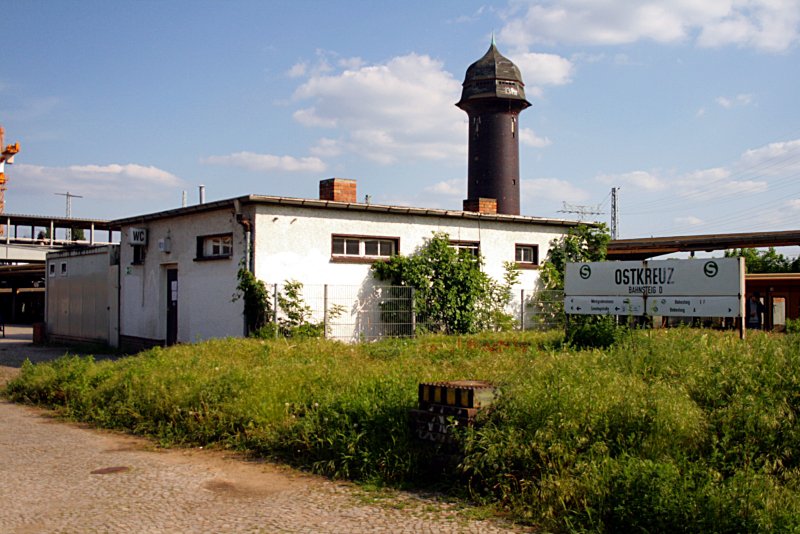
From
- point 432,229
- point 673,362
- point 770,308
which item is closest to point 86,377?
point 673,362

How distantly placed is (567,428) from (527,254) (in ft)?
54.0

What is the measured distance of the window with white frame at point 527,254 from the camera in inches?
853

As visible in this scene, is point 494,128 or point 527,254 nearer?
point 527,254

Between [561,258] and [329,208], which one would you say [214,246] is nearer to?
[329,208]

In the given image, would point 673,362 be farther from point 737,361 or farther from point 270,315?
point 270,315

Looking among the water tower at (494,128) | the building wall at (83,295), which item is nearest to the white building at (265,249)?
the building wall at (83,295)

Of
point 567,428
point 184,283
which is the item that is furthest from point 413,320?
point 567,428

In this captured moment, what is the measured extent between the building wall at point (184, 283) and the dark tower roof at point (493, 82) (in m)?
20.0

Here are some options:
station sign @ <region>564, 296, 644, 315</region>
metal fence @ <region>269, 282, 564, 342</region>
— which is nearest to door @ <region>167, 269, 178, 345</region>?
metal fence @ <region>269, 282, 564, 342</region>

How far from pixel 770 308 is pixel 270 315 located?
19570mm

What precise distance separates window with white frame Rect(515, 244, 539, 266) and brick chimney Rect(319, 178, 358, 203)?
5.40m

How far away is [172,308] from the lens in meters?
19.4

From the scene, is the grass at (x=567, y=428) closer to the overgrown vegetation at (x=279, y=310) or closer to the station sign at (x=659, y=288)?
the station sign at (x=659, y=288)

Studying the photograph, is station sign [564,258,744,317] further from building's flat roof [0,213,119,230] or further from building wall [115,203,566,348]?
building's flat roof [0,213,119,230]
